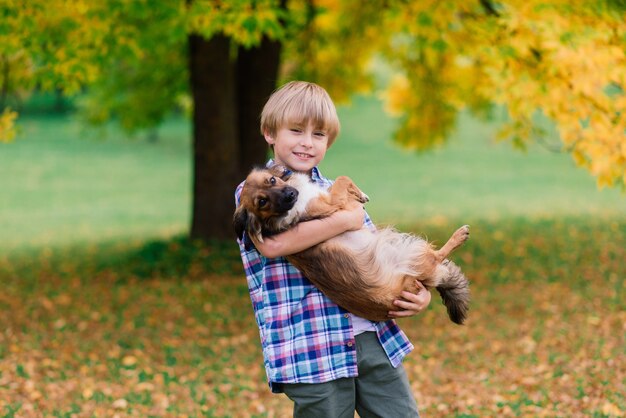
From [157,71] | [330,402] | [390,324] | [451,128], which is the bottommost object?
[330,402]

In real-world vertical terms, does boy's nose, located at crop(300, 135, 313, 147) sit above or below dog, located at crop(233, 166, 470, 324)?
above

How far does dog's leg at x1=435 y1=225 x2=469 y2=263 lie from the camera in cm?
329

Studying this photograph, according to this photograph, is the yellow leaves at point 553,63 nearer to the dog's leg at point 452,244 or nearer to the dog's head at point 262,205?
the dog's leg at point 452,244

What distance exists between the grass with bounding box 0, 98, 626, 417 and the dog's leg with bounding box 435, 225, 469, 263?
2560 mm

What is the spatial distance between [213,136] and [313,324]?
8705 millimetres

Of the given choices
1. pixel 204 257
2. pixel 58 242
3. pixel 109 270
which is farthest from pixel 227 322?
pixel 58 242

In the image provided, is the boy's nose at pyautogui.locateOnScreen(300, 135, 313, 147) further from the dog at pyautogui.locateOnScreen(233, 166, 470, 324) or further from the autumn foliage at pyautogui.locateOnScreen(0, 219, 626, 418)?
the autumn foliage at pyautogui.locateOnScreen(0, 219, 626, 418)

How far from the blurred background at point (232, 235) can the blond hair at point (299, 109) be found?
670mm

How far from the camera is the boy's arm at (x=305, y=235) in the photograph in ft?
9.76

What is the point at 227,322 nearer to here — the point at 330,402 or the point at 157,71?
the point at 330,402

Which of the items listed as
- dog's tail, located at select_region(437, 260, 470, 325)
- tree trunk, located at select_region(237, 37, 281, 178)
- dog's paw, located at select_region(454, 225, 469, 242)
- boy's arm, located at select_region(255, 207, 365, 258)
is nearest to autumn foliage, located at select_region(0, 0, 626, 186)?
tree trunk, located at select_region(237, 37, 281, 178)

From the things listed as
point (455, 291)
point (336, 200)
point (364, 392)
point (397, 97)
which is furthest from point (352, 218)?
point (397, 97)

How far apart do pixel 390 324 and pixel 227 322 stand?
18.1 feet

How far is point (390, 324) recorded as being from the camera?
10.7 ft
